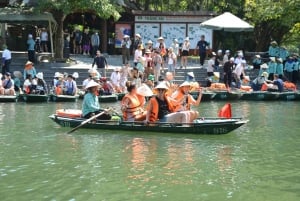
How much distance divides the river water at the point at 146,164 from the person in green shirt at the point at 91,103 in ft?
1.50

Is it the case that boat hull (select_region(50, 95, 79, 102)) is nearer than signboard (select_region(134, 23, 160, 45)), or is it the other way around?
boat hull (select_region(50, 95, 79, 102))

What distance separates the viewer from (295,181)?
33.5 ft

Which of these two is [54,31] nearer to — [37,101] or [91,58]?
[91,58]

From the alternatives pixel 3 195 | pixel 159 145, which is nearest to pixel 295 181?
pixel 159 145

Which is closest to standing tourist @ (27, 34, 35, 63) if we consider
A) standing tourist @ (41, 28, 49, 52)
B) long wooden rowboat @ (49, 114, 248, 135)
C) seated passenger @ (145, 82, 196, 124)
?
standing tourist @ (41, 28, 49, 52)

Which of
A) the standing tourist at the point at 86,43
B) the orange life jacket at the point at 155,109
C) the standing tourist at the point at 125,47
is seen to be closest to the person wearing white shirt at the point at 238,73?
the standing tourist at the point at 125,47

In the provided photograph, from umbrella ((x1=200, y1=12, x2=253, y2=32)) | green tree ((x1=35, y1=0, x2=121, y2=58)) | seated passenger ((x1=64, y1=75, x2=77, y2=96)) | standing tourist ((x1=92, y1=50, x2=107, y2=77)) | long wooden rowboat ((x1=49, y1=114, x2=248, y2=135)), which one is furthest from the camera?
umbrella ((x1=200, y1=12, x2=253, y2=32))

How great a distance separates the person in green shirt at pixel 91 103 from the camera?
14888mm

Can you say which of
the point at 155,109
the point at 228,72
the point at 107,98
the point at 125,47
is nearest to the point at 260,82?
the point at 228,72

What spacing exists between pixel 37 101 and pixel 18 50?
42.7 feet

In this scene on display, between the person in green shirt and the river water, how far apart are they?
46 centimetres

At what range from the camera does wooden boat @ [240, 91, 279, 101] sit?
78.1 feet

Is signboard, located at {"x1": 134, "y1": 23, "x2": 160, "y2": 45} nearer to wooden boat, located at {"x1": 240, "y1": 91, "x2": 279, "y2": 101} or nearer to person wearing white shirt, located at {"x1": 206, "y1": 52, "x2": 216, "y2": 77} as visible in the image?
person wearing white shirt, located at {"x1": 206, "y1": 52, "x2": 216, "y2": 77}

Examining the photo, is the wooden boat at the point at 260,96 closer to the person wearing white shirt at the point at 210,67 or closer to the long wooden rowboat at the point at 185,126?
the person wearing white shirt at the point at 210,67
